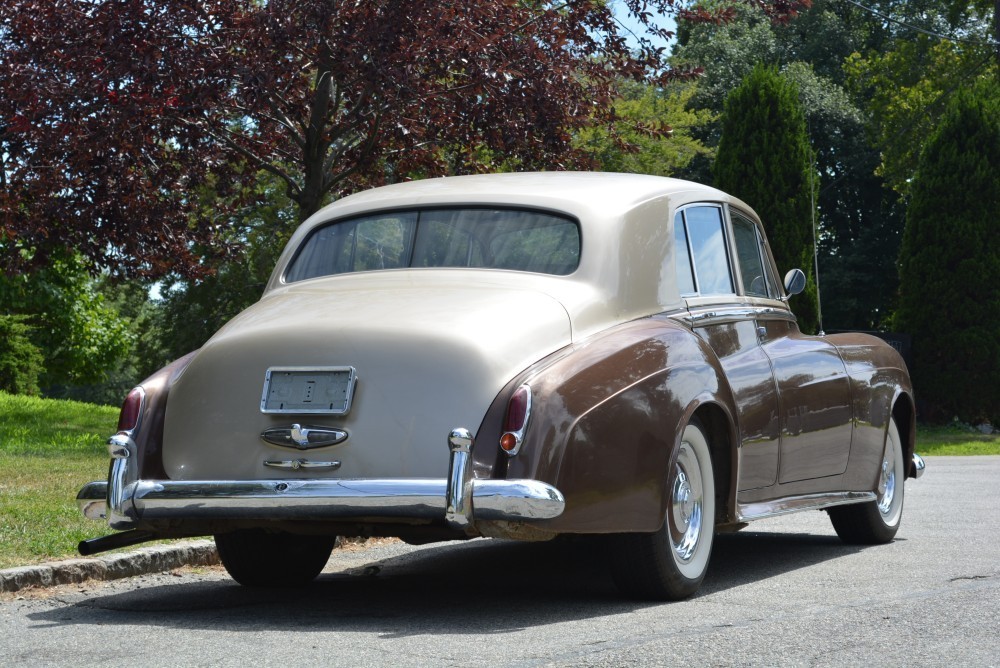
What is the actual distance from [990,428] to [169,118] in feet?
56.7

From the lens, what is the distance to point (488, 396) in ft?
17.1

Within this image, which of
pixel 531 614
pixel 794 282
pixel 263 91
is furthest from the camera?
pixel 263 91

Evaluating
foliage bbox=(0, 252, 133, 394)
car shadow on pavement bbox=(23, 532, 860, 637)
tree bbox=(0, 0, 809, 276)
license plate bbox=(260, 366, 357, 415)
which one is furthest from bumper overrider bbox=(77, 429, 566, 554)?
foliage bbox=(0, 252, 133, 394)

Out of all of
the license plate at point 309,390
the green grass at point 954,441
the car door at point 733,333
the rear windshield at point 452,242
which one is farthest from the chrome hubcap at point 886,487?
the green grass at point 954,441

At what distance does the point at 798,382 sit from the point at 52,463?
727cm

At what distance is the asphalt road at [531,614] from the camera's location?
15.2 feet

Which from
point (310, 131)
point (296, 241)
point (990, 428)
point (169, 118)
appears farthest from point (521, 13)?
point (990, 428)

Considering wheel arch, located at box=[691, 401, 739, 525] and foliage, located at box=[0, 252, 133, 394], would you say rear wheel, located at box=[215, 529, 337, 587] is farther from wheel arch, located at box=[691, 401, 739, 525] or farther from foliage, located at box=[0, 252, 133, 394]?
foliage, located at box=[0, 252, 133, 394]

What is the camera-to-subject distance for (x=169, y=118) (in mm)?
13148

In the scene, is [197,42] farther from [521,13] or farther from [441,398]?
[441,398]

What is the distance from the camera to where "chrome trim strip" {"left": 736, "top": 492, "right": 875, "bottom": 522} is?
643cm

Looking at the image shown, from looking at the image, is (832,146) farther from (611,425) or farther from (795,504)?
(611,425)

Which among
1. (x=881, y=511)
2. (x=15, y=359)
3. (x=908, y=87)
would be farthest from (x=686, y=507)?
Result: (x=15, y=359)

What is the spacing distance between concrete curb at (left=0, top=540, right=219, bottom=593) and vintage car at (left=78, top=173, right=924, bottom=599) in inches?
20.6
